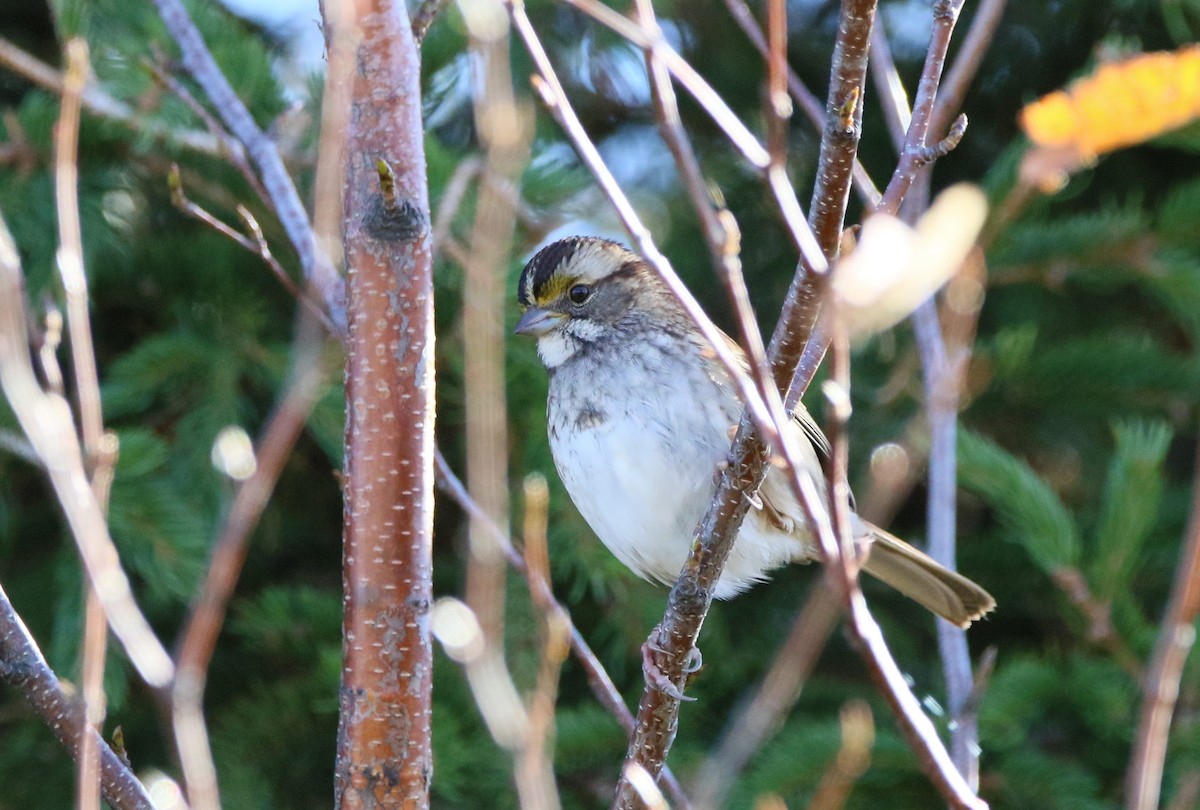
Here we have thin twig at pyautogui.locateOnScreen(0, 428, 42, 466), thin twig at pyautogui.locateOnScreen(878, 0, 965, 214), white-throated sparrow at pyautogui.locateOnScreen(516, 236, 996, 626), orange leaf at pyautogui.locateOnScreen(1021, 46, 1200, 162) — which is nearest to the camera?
orange leaf at pyautogui.locateOnScreen(1021, 46, 1200, 162)

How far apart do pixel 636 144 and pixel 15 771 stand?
2.39 metres

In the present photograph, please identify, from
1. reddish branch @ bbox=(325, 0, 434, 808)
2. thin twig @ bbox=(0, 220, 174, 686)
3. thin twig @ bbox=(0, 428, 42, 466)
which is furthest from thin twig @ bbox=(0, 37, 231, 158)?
thin twig @ bbox=(0, 220, 174, 686)

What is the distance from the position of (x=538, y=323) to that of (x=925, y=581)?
109 cm

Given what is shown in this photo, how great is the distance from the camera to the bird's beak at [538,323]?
337 cm

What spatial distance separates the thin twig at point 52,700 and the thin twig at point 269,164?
772 millimetres

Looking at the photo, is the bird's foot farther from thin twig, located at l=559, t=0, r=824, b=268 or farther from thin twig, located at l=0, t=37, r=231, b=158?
thin twig, located at l=0, t=37, r=231, b=158

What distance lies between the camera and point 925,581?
11.0 feet

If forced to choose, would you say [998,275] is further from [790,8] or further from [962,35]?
[790,8]

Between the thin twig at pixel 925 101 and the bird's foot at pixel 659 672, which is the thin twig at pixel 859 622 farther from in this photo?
the bird's foot at pixel 659 672

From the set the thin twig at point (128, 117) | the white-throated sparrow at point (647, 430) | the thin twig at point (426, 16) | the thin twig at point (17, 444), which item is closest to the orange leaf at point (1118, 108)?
the thin twig at point (426, 16)

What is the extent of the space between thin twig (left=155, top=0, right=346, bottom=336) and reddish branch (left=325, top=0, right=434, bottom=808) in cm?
44

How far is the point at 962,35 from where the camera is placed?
3990 mm

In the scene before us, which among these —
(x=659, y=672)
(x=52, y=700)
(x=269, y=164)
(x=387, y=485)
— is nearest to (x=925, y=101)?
(x=387, y=485)

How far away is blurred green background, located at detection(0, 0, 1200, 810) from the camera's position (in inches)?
133
